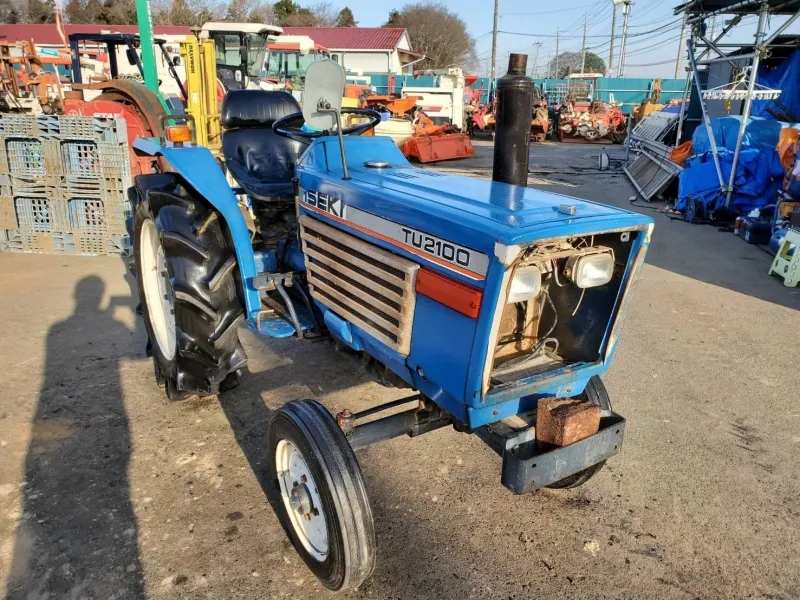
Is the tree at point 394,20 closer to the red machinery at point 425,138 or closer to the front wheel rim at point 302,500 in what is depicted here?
the red machinery at point 425,138

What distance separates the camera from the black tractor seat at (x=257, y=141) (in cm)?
352

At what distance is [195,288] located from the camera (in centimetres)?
280

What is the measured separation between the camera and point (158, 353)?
3293 mm

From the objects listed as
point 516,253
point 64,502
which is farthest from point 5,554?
point 516,253

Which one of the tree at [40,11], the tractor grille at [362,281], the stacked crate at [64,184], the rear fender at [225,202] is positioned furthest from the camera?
the tree at [40,11]

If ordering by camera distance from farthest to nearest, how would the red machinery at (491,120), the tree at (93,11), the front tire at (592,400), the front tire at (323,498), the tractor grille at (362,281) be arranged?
the tree at (93,11), the red machinery at (491,120), the front tire at (592,400), the tractor grille at (362,281), the front tire at (323,498)

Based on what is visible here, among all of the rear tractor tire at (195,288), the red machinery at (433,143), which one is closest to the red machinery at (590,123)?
the red machinery at (433,143)

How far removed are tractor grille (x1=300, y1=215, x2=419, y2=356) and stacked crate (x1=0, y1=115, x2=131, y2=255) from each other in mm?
3630

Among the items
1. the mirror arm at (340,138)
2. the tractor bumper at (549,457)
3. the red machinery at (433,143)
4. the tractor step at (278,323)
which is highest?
the mirror arm at (340,138)

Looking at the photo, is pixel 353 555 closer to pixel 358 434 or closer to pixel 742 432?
pixel 358 434

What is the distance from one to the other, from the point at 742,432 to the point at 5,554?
3264 mm

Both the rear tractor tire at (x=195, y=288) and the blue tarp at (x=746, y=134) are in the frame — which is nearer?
the rear tractor tire at (x=195, y=288)

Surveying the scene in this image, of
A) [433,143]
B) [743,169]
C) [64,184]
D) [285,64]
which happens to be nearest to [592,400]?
[64,184]

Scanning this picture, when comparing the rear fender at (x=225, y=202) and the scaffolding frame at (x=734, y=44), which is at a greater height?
the scaffolding frame at (x=734, y=44)
